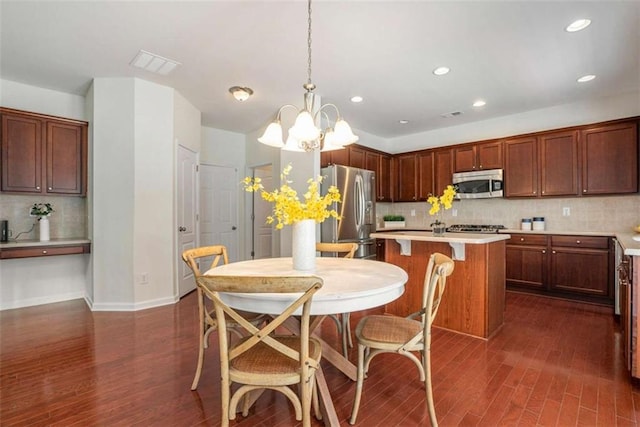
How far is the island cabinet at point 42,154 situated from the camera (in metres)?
3.48

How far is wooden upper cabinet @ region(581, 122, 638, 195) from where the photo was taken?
150 inches

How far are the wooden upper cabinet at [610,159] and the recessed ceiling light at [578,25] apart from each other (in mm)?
2080

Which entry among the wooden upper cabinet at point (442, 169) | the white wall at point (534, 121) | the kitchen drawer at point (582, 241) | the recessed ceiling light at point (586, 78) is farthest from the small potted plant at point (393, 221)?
the recessed ceiling light at point (586, 78)

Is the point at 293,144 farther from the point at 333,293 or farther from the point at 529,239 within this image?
the point at 529,239

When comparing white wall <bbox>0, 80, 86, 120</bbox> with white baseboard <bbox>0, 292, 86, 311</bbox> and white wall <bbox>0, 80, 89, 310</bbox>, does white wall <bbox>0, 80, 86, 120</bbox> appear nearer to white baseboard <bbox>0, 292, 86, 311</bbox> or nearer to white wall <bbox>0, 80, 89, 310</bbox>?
white wall <bbox>0, 80, 89, 310</bbox>

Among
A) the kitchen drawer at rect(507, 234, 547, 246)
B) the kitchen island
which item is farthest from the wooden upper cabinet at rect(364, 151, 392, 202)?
the kitchen island

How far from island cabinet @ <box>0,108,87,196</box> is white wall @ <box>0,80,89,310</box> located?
0.35 meters

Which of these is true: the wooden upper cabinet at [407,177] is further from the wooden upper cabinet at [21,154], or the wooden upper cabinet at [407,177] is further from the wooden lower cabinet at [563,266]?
the wooden upper cabinet at [21,154]

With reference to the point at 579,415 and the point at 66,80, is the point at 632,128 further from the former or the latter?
the point at 66,80

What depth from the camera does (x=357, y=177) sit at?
4.69 metres

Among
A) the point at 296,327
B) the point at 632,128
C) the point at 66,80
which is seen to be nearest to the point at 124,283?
the point at 66,80

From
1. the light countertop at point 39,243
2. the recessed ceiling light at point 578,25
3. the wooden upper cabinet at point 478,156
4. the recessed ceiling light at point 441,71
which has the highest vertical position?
the recessed ceiling light at point 441,71

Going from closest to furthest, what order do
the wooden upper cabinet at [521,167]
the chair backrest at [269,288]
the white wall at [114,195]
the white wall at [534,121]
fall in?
the chair backrest at [269,288] < the white wall at [114,195] < the white wall at [534,121] < the wooden upper cabinet at [521,167]

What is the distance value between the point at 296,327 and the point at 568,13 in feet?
10.3
